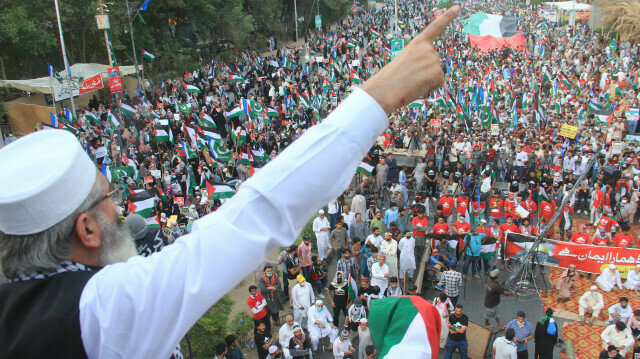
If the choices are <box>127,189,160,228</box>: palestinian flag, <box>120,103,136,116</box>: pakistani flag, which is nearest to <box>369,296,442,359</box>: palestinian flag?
<box>127,189,160,228</box>: palestinian flag

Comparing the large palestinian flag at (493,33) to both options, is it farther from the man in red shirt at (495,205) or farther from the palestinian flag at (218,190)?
the palestinian flag at (218,190)

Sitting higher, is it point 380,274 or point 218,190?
point 218,190

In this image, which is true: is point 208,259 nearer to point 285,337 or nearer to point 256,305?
point 285,337

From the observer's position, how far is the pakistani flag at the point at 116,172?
12.1 metres

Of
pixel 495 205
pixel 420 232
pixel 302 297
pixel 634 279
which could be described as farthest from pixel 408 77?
pixel 495 205

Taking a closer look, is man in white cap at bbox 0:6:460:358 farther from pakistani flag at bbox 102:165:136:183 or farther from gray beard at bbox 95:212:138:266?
pakistani flag at bbox 102:165:136:183

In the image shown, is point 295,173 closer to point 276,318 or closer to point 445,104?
point 276,318

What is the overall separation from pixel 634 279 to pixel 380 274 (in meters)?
4.98

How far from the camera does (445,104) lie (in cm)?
1761

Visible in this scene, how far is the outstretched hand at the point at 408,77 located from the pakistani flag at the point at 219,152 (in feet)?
44.3

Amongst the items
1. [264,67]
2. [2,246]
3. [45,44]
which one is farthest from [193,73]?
[2,246]

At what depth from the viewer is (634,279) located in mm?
9641

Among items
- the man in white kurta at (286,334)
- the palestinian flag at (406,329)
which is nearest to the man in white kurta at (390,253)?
the man in white kurta at (286,334)

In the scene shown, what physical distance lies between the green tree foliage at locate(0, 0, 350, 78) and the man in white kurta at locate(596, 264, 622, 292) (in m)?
20.5
